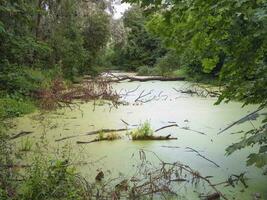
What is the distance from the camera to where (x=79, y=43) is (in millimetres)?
11430

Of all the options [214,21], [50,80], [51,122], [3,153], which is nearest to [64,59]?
[50,80]

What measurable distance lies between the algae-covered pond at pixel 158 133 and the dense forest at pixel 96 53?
0.29m

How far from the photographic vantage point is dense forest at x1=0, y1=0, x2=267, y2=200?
259cm

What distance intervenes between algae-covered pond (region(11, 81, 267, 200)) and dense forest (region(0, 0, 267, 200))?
0.94 feet

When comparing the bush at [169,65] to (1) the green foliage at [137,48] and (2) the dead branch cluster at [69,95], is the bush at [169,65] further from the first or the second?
(2) the dead branch cluster at [69,95]

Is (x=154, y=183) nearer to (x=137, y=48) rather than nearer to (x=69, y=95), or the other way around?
(x=69, y=95)

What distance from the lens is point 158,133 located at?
5078 mm

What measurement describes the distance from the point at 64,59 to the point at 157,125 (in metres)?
5.83

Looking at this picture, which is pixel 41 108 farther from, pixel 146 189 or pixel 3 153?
pixel 146 189

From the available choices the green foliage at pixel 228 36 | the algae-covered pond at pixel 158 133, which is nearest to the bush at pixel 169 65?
the algae-covered pond at pixel 158 133

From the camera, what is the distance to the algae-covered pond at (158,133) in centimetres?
354

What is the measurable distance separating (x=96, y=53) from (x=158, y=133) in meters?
9.53

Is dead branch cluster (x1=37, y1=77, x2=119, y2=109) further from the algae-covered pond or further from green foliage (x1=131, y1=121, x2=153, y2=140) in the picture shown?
green foliage (x1=131, y1=121, x2=153, y2=140)

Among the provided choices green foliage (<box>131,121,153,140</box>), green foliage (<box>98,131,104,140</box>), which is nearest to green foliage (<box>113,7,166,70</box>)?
green foliage (<box>131,121,153,140</box>)
